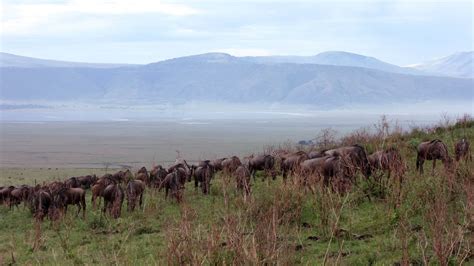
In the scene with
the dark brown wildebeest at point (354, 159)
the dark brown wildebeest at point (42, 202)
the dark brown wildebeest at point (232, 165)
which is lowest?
the dark brown wildebeest at point (42, 202)

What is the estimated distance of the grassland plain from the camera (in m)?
6.95

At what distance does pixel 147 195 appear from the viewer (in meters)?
15.1

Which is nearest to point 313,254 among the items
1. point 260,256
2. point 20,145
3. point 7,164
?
point 260,256

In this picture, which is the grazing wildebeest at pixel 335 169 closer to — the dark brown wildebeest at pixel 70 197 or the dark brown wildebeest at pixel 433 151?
the dark brown wildebeest at pixel 433 151

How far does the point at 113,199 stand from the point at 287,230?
20.4 ft

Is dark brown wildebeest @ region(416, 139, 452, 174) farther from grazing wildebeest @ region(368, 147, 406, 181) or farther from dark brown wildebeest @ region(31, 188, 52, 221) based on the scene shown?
dark brown wildebeest @ region(31, 188, 52, 221)

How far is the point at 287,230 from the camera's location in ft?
28.4

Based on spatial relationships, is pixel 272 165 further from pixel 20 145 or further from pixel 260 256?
pixel 20 145

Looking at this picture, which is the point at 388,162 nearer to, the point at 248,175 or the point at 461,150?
the point at 461,150

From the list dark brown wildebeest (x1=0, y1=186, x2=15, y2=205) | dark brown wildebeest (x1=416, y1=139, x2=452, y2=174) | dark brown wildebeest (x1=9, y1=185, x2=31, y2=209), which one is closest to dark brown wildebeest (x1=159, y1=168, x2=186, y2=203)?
dark brown wildebeest (x1=9, y1=185, x2=31, y2=209)

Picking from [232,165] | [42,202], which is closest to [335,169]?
[232,165]

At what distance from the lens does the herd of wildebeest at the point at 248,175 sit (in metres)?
11.9

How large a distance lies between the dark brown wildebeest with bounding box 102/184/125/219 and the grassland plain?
0.81 ft

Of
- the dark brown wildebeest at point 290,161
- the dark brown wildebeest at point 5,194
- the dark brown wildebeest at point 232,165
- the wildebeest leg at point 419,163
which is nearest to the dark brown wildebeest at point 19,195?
the dark brown wildebeest at point 5,194
